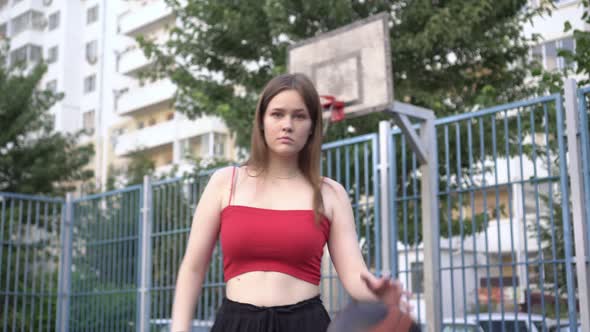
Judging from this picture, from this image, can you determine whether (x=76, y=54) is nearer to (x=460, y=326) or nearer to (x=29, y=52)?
(x=29, y=52)

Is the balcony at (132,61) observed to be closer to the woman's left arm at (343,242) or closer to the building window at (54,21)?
the building window at (54,21)

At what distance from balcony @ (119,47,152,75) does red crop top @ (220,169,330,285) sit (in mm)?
40090

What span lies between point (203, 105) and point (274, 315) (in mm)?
10378

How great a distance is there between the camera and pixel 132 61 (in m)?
42.6

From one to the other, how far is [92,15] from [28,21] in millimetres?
4563

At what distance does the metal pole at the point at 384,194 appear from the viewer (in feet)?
23.0

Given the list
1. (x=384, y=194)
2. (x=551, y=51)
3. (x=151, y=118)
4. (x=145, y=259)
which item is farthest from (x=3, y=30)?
(x=384, y=194)

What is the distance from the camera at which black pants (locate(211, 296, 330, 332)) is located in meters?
2.36

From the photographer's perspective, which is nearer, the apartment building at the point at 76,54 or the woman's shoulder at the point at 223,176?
the woman's shoulder at the point at 223,176

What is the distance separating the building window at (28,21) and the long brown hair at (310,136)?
48.2m

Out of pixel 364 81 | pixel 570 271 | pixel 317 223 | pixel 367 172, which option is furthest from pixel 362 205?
pixel 317 223

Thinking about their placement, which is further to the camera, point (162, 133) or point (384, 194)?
point (162, 133)

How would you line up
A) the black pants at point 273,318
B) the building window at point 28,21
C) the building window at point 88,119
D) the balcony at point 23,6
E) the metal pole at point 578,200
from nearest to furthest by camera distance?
the black pants at point 273,318 → the metal pole at point 578,200 → the building window at point 88,119 → the building window at point 28,21 → the balcony at point 23,6

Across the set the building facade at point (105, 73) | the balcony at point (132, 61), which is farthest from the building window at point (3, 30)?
the balcony at point (132, 61)
